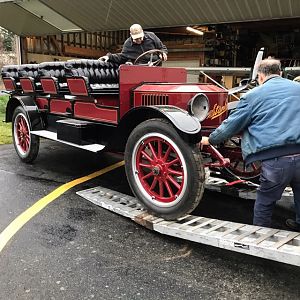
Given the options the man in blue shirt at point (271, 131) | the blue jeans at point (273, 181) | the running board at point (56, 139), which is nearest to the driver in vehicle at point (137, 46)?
the running board at point (56, 139)

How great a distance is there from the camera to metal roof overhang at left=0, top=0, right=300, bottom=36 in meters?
8.30

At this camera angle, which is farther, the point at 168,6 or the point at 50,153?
the point at 168,6

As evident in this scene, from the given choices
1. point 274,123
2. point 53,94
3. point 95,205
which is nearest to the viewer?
point 274,123

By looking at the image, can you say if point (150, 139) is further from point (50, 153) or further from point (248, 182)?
point (50, 153)

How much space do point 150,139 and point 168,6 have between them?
672cm

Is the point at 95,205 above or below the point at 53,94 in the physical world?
below

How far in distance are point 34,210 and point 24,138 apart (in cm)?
216

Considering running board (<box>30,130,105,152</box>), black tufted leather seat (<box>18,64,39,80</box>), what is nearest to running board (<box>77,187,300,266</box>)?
running board (<box>30,130,105,152</box>)

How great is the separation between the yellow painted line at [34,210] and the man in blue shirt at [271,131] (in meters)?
2.04

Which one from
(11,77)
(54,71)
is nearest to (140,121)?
(54,71)

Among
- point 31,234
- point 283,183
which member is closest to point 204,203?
point 283,183

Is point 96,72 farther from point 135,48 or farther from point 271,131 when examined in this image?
point 271,131

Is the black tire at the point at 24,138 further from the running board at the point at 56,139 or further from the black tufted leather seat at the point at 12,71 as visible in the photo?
the black tufted leather seat at the point at 12,71

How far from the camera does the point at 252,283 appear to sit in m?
2.54
